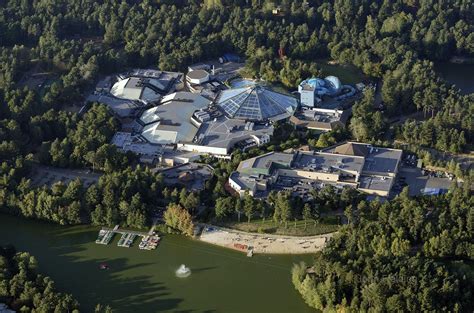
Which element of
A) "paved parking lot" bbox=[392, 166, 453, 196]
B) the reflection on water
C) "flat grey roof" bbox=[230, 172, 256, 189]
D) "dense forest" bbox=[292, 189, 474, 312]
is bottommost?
the reflection on water

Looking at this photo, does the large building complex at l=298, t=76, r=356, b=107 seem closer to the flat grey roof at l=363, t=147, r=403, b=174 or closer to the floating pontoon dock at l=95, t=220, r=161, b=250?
the flat grey roof at l=363, t=147, r=403, b=174

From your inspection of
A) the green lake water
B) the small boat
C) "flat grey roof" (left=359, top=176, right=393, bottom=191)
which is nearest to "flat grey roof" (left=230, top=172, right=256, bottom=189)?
the green lake water

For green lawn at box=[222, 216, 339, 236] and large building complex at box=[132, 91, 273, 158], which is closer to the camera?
green lawn at box=[222, 216, 339, 236]

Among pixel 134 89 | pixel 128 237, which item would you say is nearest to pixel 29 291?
pixel 128 237

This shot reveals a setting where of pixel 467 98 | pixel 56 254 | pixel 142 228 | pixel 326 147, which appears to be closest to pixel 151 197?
pixel 142 228

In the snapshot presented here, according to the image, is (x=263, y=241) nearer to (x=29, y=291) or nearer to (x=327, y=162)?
(x=327, y=162)

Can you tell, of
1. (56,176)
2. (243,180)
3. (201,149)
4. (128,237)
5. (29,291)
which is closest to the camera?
(29,291)
